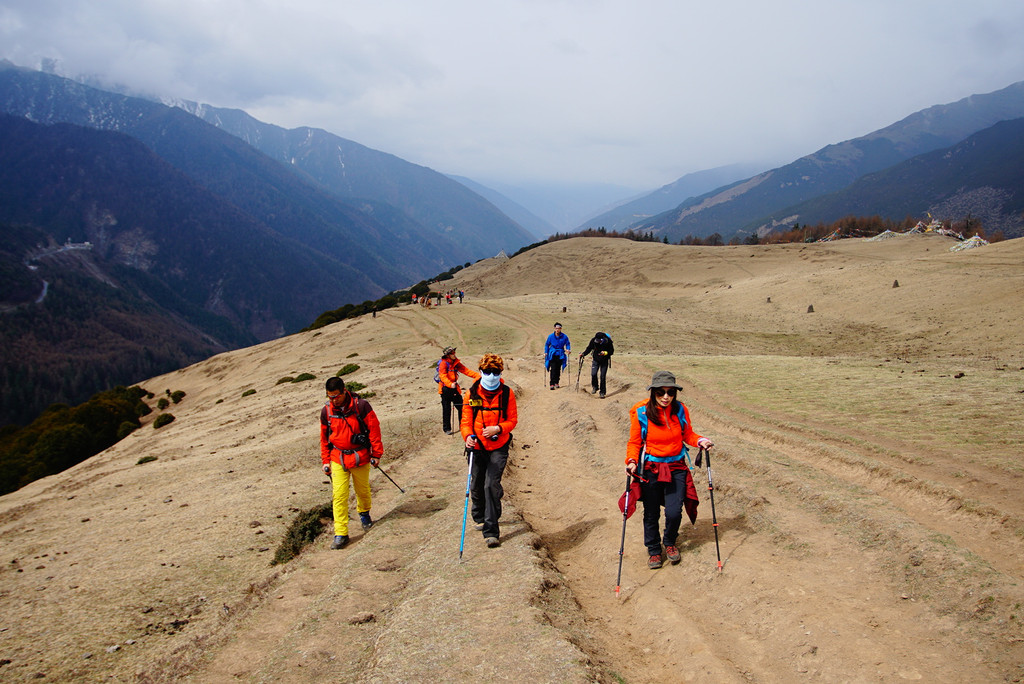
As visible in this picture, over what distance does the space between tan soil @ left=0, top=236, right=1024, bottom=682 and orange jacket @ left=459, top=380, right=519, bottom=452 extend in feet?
5.12

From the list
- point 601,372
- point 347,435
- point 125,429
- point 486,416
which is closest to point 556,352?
point 601,372

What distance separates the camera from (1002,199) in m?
197

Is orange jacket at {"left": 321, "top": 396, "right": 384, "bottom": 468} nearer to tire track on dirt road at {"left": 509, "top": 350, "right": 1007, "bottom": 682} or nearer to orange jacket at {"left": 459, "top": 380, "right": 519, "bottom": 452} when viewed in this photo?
orange jacket at {"left": 459, "top": 380, "right": 519, "bottom": 452}

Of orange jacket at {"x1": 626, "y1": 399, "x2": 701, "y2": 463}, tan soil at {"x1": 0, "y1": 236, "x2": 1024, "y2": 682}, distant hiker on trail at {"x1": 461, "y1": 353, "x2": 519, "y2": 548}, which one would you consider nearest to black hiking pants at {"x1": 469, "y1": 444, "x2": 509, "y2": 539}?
distant hiker on trail at {"x1": 461, "y1": 353, "x2": 519, "y2": 548}

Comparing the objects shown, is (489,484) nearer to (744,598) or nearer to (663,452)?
(663,452)

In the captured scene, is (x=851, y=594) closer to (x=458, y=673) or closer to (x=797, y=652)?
(x=797, y=652)

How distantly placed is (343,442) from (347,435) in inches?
5.5

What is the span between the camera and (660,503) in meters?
7.14

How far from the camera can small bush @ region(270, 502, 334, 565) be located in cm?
857

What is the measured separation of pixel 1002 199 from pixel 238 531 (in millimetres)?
271806

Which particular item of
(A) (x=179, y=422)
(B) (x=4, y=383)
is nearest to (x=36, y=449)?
(A) (x=179, y=422)

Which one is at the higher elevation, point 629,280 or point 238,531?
point 629,280

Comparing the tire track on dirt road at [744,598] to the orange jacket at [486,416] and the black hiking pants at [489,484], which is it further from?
the orange jacket at [486,416]

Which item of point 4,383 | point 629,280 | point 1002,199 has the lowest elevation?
point 4,383
